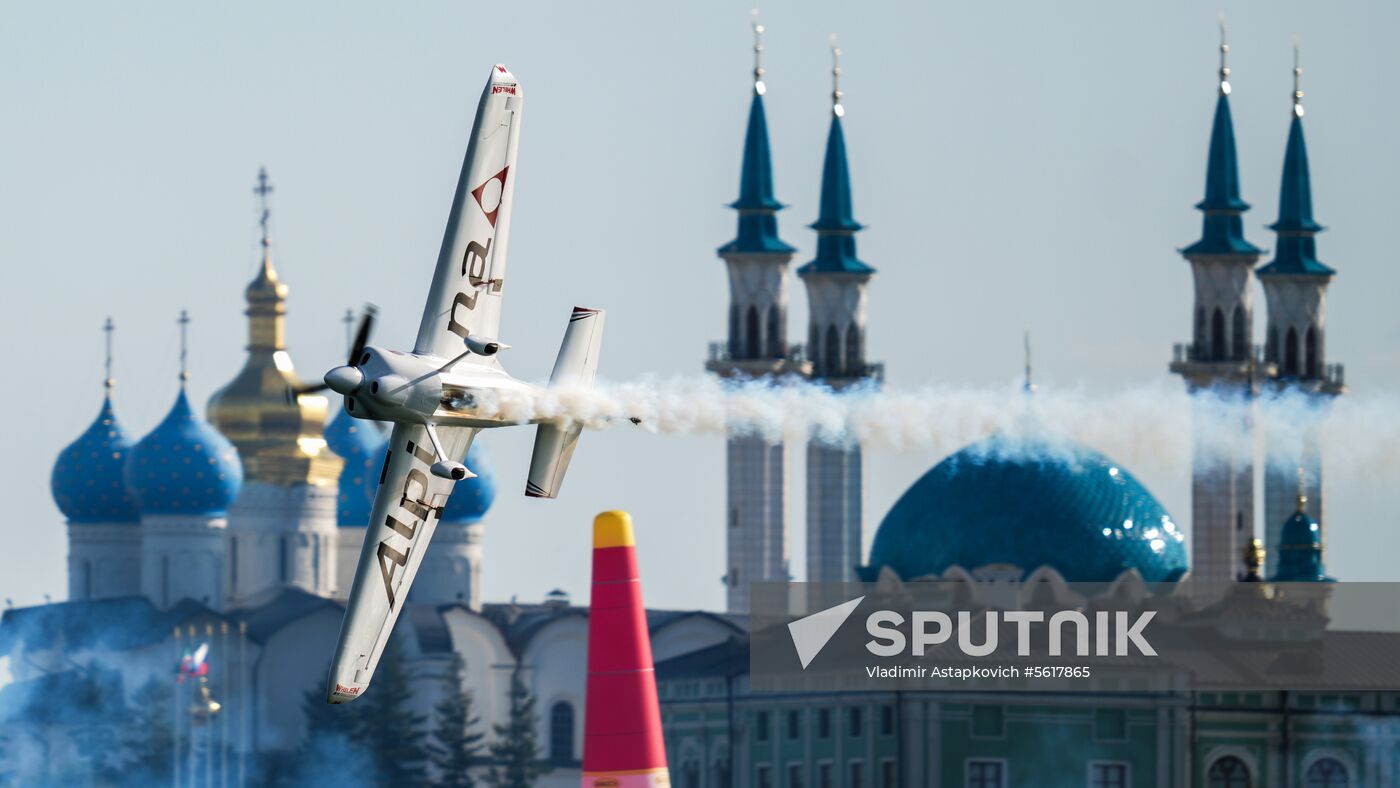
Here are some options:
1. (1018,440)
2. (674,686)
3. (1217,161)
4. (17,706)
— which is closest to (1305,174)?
(1217,161)

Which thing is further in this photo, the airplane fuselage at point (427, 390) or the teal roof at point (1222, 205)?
the teal roof at point (1222, 205)

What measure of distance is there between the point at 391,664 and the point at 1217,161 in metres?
27.7

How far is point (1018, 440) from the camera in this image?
114m

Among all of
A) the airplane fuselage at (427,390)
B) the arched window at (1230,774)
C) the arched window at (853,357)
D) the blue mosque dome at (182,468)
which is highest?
the arched window at (853,357)

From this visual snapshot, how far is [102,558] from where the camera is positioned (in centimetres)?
14212

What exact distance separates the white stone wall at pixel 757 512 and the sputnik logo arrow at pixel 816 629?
19.2 m

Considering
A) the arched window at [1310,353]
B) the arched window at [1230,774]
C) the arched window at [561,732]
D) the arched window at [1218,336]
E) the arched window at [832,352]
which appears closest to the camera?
the arched window at [1230,774]

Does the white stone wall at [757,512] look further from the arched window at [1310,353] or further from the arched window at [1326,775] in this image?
the arched window at [1326,775]

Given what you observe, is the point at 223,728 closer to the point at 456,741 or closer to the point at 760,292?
the point at 456,741

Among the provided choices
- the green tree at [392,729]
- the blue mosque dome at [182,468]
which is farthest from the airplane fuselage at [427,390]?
the blue mosque dome at [182,468]

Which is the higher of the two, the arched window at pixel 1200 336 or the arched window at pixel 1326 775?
the arched window at pixel 1200 336

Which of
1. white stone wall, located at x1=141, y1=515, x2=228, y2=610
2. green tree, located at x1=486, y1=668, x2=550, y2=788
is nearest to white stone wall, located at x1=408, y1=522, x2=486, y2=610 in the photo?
white stone wall, located at x1=141, y1=515, x2=228, y2=610

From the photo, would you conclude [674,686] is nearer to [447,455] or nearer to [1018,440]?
[1018,440]

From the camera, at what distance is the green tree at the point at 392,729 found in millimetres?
116250
